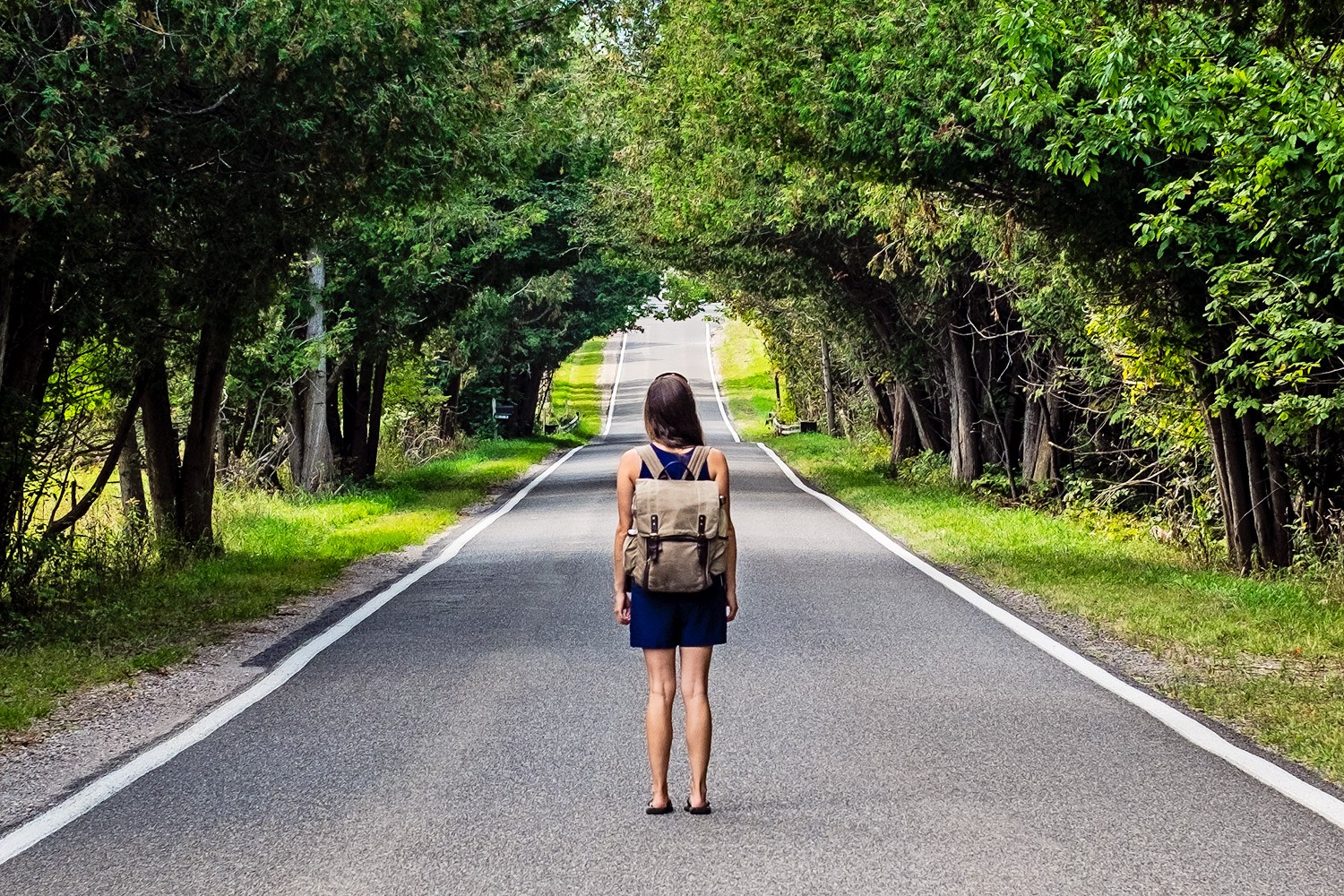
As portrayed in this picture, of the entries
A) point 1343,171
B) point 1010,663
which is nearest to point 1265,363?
point 1343,171

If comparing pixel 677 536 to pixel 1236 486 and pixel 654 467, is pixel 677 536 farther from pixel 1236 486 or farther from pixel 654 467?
pixel 1236 486

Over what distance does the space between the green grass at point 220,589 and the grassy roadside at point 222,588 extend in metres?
0.01

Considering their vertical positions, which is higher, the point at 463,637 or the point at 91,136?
the point at 91,136

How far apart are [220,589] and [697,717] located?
849 centimetres

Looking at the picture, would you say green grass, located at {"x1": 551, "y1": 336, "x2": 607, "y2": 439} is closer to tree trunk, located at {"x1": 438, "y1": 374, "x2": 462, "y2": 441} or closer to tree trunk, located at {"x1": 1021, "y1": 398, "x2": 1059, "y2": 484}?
tree trunk, located at {"x1": 438, "y1": 374, "x2": 462, "y2": 441}

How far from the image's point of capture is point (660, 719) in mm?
6035

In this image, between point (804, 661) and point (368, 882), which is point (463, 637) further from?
point (368, 882)

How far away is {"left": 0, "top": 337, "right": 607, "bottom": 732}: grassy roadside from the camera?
9516 millimetres

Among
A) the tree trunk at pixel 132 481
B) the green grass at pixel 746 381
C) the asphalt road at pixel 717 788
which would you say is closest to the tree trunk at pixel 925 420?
the tree trunk at pixel 132 481

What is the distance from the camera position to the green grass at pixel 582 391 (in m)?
74.4

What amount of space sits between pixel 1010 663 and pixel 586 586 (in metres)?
4.96

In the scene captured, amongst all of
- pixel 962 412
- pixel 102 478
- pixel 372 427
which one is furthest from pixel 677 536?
pixel 372 427

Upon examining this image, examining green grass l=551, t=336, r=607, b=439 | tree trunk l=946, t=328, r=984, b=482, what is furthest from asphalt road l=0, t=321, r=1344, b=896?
green grass l=551, t=336, r=607, b=439

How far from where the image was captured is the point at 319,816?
6031mm
